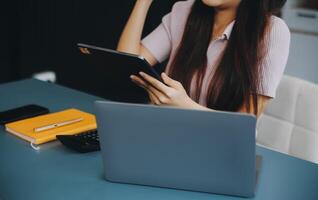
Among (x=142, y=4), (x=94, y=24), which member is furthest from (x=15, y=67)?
(x=142, y=4)

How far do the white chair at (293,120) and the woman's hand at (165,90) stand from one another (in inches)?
14.3

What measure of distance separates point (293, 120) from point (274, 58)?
0.22 meters

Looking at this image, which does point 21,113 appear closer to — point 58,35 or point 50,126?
point 50,126

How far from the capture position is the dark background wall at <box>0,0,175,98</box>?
10.9 ft

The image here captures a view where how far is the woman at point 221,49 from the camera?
1.63m

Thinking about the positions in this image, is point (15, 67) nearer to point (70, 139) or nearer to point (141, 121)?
point (70, 139)

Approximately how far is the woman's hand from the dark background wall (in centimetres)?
184

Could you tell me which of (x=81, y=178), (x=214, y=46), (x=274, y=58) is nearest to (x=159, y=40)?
(x=214, y=46)

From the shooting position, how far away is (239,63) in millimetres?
1674

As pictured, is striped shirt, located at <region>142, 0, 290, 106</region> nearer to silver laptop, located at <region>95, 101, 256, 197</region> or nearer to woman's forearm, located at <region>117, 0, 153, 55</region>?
woman's forearm, located at <region>117, 0, 153, 55</region>

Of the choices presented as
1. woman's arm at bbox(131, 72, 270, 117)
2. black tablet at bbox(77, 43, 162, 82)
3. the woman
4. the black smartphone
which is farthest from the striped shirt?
the black smartphone

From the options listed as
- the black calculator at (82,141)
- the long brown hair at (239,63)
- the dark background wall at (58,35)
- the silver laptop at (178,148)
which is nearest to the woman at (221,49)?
the long brown hair at (239,63)

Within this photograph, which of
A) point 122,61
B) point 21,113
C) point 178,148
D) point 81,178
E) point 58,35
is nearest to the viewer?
point 178,148

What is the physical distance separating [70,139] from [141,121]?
37cm
